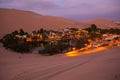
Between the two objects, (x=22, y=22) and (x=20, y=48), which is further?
(x=22, y=22)

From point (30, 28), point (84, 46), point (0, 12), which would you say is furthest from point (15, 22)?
point (84, 46)

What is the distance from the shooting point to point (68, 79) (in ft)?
26.8

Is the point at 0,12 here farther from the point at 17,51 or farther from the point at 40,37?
the point at 17,51

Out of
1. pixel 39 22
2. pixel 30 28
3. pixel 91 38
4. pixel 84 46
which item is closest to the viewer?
pixel 84 46

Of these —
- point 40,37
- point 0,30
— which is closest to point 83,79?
point 40,37

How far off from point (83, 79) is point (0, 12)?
59.7 meters

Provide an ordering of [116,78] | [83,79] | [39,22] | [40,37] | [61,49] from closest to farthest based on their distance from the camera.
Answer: [116,78] < [83,79] < [61,49] < [40,37] < [39,22]

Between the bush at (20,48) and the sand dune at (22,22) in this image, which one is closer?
the bush at (20,48)

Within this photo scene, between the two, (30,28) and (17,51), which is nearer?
(17,51)

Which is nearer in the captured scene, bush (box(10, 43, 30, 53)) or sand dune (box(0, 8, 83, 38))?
bush (box(10, 43, 30, 53))

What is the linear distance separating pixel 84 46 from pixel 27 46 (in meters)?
7.64

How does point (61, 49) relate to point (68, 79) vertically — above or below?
below

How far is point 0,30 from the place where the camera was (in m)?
45.6

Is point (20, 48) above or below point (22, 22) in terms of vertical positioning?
below
